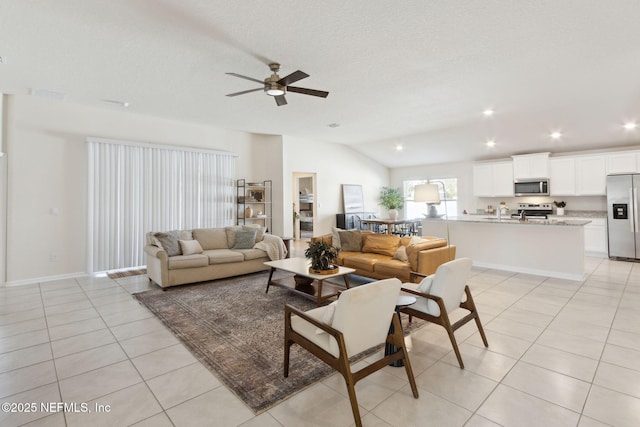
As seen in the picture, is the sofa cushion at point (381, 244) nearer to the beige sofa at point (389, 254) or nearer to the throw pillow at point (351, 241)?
the beige sofa at point (389, 254)

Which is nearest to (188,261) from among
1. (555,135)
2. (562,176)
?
(555,135)

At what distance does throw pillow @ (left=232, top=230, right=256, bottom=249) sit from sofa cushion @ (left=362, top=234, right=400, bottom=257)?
6.84 feet

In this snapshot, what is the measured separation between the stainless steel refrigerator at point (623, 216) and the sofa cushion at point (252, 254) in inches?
284

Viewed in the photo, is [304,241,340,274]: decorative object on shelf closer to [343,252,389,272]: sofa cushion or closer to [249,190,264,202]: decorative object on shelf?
[343,252,389,272]: sofa cushion

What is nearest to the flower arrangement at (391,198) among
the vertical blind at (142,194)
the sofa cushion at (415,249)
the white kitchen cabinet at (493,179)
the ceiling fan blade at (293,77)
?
the white kitchen cabinet at (493,179)

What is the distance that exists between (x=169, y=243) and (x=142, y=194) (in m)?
1.90

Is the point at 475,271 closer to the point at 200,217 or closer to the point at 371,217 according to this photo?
the point at 371,217

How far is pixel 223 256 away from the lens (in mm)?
5082

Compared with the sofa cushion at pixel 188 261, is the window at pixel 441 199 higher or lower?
higher

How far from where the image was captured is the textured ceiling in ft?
9.02

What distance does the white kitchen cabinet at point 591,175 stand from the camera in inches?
264

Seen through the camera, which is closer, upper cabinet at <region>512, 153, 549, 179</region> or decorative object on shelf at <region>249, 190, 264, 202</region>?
upper cabinet at <region>512, 153, 549, 179</region>

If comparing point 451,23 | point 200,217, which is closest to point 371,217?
point 200,217

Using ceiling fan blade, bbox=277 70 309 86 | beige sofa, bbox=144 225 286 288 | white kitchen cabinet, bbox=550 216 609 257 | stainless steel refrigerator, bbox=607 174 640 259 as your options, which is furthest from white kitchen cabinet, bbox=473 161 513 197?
ceiling fan blade, bbox=277 70 309 86
